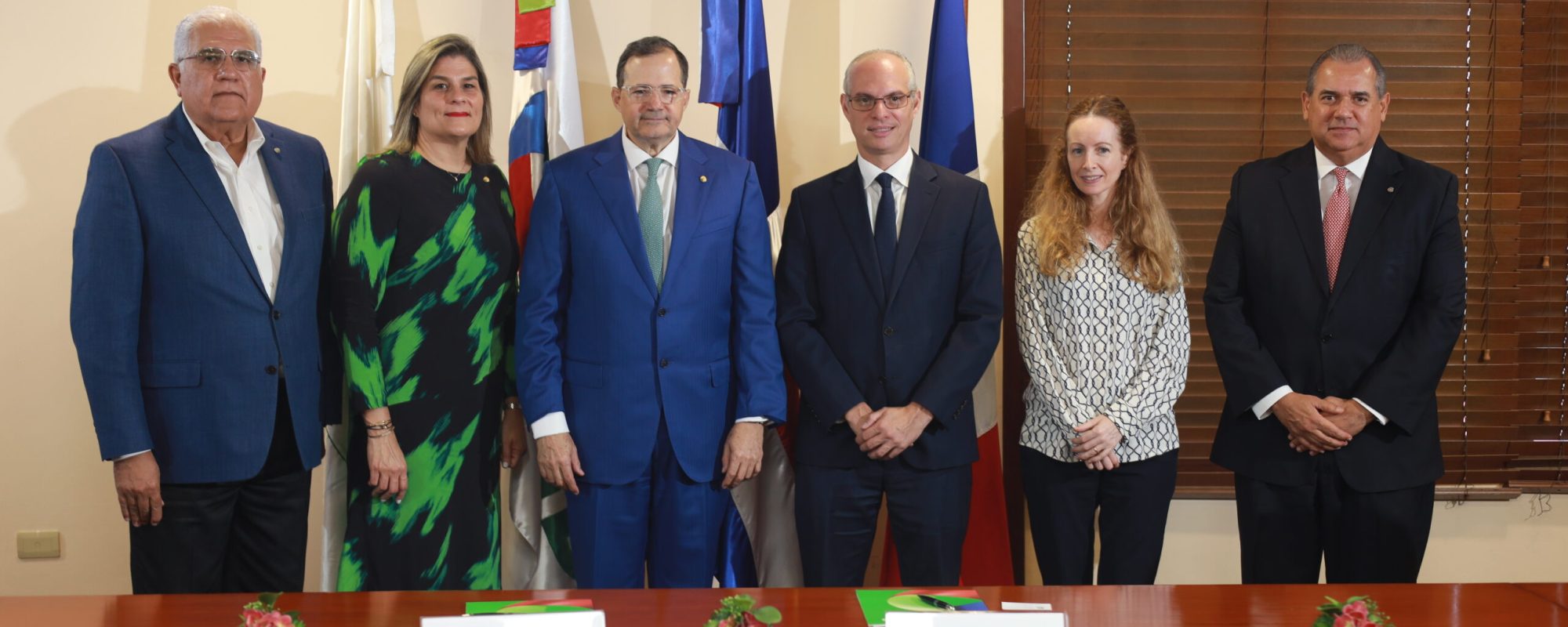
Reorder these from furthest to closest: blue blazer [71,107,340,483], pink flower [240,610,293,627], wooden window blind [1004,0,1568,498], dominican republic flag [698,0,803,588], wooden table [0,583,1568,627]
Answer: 1. wooden window blind [1004,0,1568,498]
2. dominican republic flag [698,0,803,588]
3. blue blazer [71,107,340,483]
4. wooden table [0,583,1568,627]
5. pink flower [240,610,293,627]

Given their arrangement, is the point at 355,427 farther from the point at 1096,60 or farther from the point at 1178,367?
the point at 1096,60

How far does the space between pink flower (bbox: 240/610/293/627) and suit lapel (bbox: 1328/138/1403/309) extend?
2.39 m

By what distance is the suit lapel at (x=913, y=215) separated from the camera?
283 cm

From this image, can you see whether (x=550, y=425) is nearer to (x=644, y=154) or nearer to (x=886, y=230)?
(x=644, y=154)

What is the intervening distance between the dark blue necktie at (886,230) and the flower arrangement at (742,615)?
57.5 inches

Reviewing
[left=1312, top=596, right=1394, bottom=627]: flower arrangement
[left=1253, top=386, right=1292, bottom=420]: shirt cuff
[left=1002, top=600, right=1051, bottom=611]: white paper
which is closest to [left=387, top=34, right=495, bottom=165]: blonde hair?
[left=1002, top=600, right=1051, bottom=611]: white paper

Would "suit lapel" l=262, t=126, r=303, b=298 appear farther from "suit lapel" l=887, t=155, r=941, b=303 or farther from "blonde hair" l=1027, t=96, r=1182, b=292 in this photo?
"blonde hair" l=1027, t=96, r=1182, b=292

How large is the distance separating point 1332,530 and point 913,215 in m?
1.27

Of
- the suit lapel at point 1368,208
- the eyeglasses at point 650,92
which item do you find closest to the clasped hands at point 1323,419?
the suit lapel at point 1368,208

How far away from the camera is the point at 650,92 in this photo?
2814 mm

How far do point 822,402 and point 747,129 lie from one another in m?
1.00

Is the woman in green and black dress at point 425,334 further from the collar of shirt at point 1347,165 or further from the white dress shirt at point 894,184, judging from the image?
the collar of shirt at point 1347,165

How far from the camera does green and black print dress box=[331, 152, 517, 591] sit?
8.81 feet

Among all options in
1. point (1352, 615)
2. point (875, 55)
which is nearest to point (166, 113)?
point (875, 55)
